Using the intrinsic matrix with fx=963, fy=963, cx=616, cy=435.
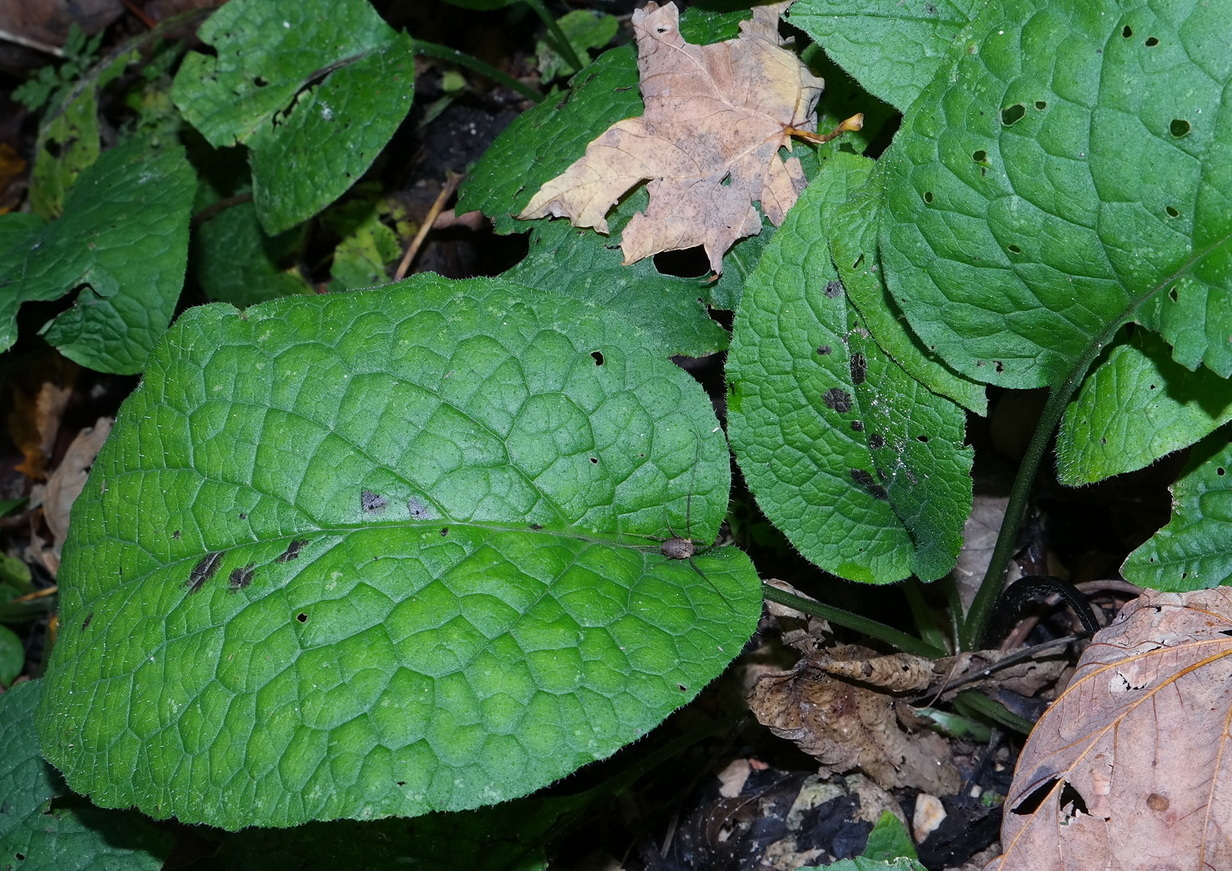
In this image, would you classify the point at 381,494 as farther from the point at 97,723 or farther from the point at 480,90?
the point at 480,90

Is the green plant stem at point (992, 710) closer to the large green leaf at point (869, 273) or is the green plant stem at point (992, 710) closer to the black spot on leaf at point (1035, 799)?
the black spot on leaf at point (1035, 799)

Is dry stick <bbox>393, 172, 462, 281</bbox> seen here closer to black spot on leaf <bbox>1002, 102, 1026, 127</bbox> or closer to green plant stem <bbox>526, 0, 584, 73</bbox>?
green plant stem <bbox>526, 0, 584, 73</bbox>

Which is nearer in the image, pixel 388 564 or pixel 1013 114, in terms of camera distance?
pixel 1013 114

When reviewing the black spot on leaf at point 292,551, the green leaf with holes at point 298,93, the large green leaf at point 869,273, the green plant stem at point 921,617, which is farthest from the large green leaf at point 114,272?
the green plant stem at point 921,617

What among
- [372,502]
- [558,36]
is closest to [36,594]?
[372,502]

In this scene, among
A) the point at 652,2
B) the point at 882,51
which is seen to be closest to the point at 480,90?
the point at 652,2

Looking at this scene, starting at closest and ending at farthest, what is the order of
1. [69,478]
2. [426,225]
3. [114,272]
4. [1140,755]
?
[1140,755] → [114,272] → [426,225] → [69,478]

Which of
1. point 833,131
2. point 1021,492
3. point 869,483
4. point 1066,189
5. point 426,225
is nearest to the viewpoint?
point 1066,189

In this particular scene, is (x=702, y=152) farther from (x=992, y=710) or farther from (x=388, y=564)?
(x=992, y=710)
